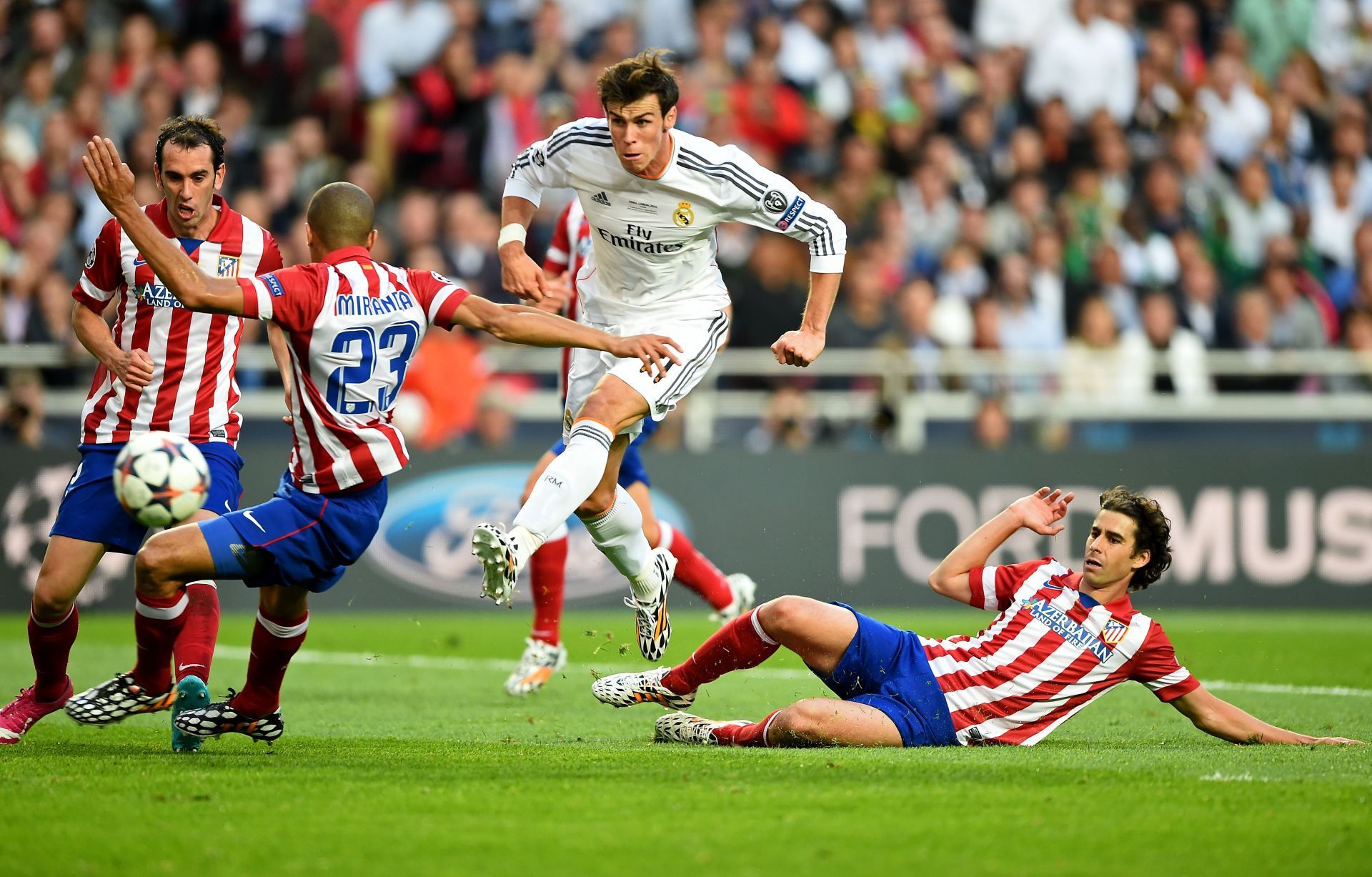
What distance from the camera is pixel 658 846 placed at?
452 cm

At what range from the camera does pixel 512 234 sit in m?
7.43

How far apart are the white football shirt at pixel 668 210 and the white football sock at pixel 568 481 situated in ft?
2.90

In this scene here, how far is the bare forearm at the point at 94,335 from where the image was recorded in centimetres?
672

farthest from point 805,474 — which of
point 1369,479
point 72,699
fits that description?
point 72,699

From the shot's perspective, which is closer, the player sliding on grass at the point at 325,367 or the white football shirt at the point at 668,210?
the player sliding on grass at the point at 325,367

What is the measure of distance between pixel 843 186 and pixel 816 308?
27.6 ft

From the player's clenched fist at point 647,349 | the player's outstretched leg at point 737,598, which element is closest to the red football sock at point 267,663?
the player's clenched fist at point 647,349

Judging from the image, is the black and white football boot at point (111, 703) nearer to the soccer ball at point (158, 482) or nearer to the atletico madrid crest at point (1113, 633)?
the soccer ball at point (158, 482)

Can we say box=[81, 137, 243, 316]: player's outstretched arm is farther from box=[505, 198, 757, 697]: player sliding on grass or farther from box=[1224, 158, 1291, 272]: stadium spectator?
box=[1224, 158, 1291, 272]: stadium spectator

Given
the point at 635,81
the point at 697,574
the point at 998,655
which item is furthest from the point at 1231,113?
the point at 998,655

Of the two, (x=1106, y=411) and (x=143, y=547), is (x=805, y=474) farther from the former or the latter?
(x=143, y=547)

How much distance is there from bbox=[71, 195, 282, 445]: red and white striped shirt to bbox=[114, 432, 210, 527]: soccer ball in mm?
915

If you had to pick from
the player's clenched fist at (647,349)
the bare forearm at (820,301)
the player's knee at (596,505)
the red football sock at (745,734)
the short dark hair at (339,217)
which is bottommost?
the red football sock at (745,734)

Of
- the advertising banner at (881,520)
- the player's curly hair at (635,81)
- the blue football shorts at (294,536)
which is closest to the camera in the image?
the blue football shorts at (294,536)
